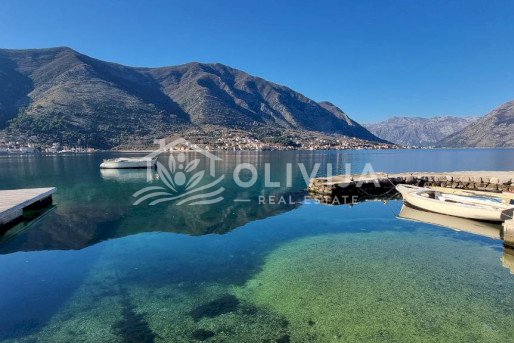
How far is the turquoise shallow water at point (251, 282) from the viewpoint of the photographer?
8438mm

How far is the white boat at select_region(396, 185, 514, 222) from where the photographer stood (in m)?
18.8

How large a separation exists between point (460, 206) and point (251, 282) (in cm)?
1593

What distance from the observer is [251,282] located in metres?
11.5

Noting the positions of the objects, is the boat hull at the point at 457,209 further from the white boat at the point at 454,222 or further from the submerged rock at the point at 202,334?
the submerged rock at the point at 202,334

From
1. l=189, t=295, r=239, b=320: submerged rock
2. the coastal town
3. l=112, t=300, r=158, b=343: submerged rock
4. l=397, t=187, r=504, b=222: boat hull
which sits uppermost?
the coastal town

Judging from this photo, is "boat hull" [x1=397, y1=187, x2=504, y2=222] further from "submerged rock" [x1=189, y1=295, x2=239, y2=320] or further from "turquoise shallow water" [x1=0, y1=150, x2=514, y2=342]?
"submerged rock" [x1=189, y1=295, x2=239, y2=320]

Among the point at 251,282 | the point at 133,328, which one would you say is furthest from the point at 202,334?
the point at 251,282

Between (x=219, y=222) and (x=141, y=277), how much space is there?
9.20 metres

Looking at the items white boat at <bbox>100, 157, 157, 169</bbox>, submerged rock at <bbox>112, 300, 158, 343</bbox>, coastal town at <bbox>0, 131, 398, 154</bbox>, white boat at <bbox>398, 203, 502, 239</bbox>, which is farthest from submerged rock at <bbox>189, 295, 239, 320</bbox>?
coastal town at <bbox>0, 131, 398, 154</bbox>

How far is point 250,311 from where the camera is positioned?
369 inches

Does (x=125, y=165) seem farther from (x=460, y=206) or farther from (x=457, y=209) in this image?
(x=460, y=206)

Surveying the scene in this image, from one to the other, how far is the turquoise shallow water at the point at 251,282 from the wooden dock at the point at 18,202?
0.95m

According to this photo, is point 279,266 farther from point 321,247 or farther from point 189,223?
point 189,223

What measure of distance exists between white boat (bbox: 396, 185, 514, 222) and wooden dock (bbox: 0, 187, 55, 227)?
26758 mm
